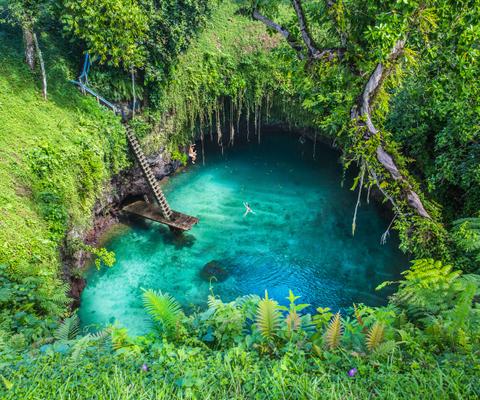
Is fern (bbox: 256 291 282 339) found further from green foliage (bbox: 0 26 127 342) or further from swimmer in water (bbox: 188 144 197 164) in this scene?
swimmer in water (bbox: 188 144 197 164)

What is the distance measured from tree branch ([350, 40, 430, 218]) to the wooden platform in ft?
21.6

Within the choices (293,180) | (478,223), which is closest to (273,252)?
(293,180)

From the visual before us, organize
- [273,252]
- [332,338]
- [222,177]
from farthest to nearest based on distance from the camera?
[222,177] → [273,252] → [332,338]

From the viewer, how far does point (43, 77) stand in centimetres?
1057

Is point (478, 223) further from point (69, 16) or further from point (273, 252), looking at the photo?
point (69, 16)

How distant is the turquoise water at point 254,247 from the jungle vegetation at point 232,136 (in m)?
1.19

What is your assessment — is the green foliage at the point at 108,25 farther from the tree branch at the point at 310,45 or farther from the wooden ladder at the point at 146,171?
the tree branch at the point at 310,45

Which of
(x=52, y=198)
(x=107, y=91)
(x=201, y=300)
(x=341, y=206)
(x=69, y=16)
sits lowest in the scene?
(x=201, y=300)

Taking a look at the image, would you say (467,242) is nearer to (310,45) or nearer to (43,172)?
(310,45)

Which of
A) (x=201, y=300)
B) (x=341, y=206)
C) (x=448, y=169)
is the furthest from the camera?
(x=341, y=206)

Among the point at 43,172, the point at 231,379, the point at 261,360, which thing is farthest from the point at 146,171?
the point at 231,379

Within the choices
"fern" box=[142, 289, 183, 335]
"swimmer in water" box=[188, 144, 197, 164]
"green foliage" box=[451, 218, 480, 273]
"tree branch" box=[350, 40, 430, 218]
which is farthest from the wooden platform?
"green foliage" box=[451, 218, 480, 273]

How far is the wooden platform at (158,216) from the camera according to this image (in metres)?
12.0

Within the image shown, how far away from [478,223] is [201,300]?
655cm
